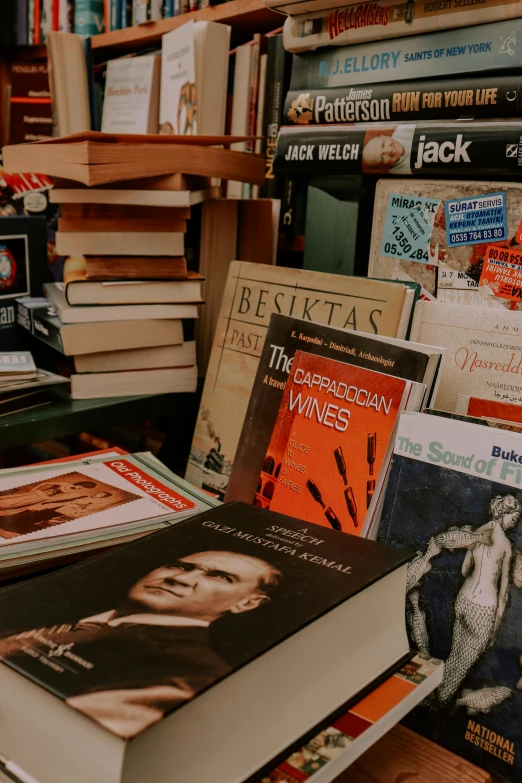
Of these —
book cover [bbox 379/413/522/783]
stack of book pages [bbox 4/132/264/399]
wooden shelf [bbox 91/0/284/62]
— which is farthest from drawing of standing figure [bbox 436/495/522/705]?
wooden shelf [bbox 91/0/284/62]

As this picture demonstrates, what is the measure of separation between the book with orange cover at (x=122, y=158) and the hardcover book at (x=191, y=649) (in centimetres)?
57

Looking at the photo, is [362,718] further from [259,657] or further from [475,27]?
[475,27]

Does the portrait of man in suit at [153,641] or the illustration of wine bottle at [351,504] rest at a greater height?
the illustration of wine bottle at [351,504]

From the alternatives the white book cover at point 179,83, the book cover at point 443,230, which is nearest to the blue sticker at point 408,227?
the book cover at point 443,230

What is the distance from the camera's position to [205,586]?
0.48 meters

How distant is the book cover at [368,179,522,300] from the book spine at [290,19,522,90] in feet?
0.39

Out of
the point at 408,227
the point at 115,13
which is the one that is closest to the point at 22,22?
the point at 115,13

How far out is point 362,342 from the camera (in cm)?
70

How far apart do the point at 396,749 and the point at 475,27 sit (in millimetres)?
692

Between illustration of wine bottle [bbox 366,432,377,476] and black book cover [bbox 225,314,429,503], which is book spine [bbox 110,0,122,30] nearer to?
black book cover [bbox 225,314,429,503]

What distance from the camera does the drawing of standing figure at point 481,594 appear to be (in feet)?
1.77

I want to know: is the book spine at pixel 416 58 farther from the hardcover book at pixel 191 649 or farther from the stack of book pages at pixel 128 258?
the hardcover book at pixel 191 649

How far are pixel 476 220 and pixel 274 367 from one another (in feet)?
0.88

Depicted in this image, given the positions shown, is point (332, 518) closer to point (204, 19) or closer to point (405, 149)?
point (405, 149)
